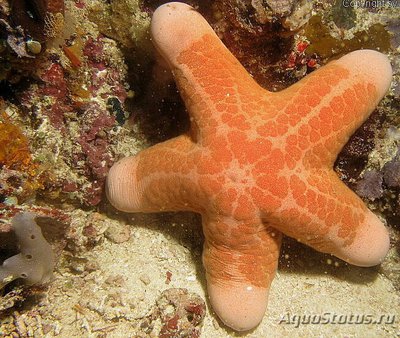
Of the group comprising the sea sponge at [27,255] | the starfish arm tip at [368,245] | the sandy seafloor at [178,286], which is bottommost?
the sandy seafloor at [178,286]

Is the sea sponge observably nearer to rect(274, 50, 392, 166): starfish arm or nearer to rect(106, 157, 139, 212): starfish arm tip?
rect(106, 157, 139, 212): starfish arm tip

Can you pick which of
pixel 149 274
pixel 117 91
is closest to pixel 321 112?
pixel 117 91

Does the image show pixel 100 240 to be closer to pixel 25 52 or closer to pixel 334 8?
pixel 25 52

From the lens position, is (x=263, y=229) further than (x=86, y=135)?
No

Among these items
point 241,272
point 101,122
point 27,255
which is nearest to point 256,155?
point 241,272

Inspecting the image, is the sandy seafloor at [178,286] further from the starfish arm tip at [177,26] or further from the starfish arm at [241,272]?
the starfish arm tip at [177,26]

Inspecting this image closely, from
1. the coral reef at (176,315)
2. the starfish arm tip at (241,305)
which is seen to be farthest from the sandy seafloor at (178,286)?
the starfish arm tip at (241,305)
